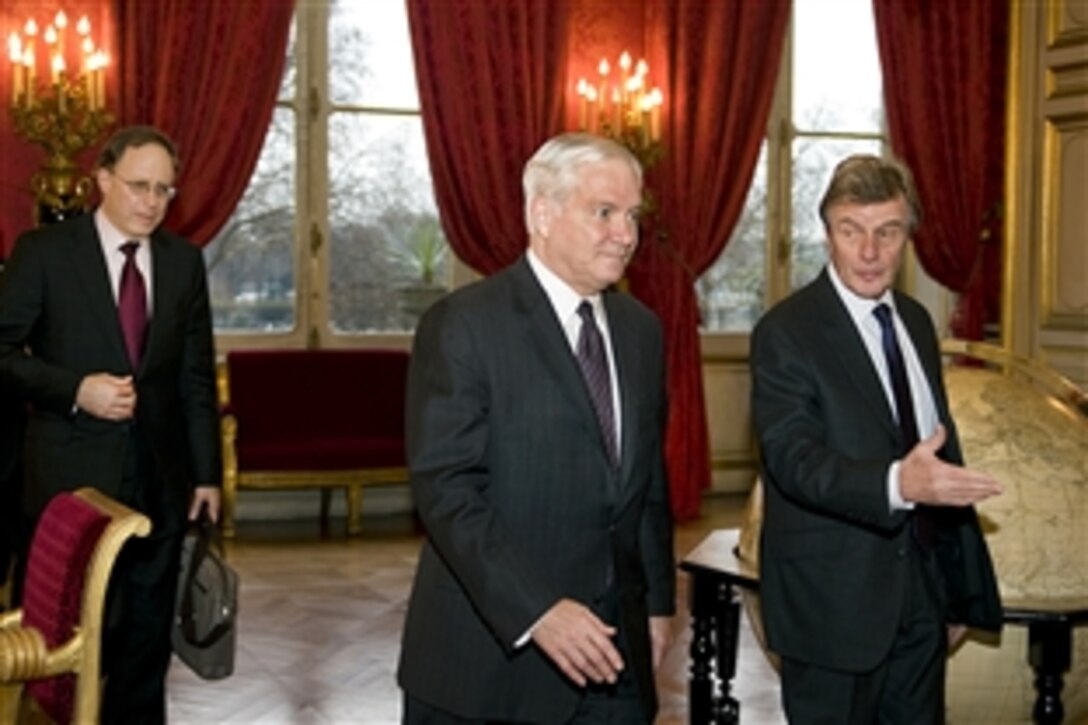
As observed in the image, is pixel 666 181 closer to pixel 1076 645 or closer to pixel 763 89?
pixel 763 89

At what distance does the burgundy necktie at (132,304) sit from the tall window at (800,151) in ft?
22.6

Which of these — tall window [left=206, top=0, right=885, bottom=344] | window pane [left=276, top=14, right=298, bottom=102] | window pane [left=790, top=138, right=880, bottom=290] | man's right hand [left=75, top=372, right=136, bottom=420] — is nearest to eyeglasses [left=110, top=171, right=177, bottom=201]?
man's right hand [left=75, top=372, right=136, bottom=420]

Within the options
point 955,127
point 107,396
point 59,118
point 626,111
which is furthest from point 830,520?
point 955,127

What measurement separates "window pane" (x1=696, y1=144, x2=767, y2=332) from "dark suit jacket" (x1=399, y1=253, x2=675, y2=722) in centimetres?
815

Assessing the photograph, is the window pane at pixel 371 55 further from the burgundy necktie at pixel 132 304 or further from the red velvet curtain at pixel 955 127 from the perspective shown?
the burgundy necktie at pixel 132 304

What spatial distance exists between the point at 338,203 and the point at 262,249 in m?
0.53

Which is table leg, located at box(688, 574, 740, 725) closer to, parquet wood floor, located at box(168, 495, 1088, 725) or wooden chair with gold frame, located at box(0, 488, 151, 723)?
parquet wood floor, located at box(168, 495, 1088, 725)

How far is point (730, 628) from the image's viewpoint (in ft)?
13.6

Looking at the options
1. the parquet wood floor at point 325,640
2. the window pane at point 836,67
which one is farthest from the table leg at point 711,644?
the window pane at point 836,67

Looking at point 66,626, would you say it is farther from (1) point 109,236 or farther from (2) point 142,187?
(1) point 109,236

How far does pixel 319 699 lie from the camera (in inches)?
220

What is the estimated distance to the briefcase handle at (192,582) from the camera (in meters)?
4.23

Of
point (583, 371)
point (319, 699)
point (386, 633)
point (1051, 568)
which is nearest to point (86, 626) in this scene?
point (583, 371)

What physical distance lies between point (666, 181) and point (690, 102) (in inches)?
20.7
